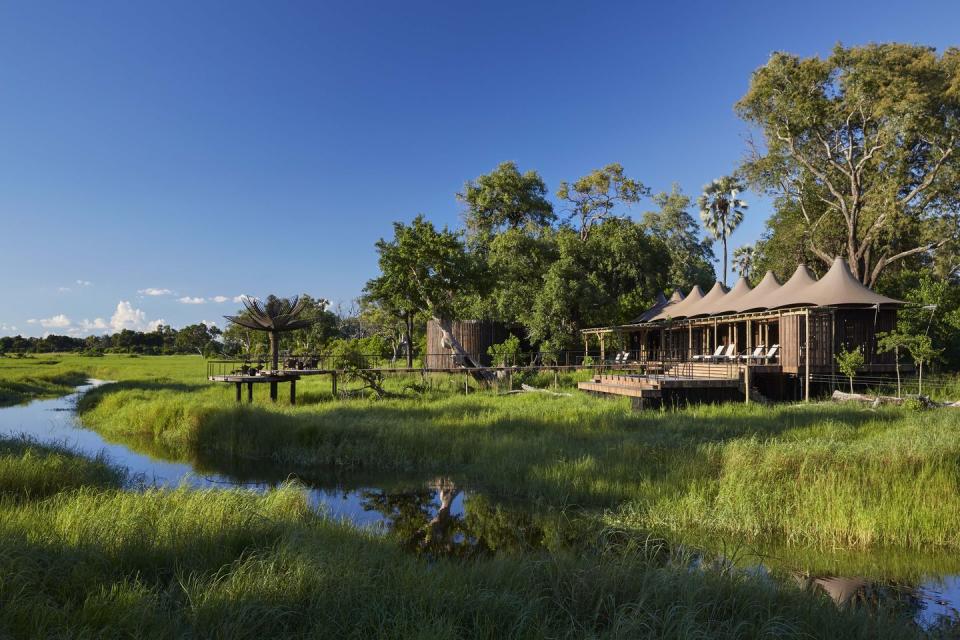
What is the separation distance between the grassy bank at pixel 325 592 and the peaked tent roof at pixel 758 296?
20.3 metres

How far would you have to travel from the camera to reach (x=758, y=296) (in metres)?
24.6

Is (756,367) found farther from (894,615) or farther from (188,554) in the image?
(188,554)

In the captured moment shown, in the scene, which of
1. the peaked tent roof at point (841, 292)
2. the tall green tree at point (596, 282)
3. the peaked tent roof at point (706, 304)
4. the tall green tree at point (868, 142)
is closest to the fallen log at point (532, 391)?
the tall green tree at point (596, 282)

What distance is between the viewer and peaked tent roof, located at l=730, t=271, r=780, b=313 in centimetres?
2373

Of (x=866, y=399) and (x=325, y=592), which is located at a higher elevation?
(x=866, y=399)

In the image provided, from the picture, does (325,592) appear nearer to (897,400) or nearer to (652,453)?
(652,453)

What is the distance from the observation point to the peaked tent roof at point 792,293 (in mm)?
21648

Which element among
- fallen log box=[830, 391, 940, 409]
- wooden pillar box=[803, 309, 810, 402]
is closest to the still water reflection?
fallen log box=[830, 391, 940, 409]

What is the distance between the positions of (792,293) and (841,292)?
194 cm

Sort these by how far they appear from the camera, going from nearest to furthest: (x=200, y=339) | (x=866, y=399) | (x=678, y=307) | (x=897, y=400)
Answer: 1. (x=897, y=400)
2. (x=866, y=399)
3. (x=678, y=307)
4. (x=200, y=339)

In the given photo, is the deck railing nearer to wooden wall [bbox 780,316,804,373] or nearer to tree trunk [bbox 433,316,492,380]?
tree trunk [bbox 433,316,492,380]

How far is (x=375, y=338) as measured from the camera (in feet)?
148

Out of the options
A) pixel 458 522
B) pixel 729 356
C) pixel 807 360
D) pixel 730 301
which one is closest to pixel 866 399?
pixel 807 360

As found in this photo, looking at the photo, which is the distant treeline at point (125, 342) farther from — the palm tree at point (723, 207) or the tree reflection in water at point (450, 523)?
the tree reflection in water at point (450, 523)
